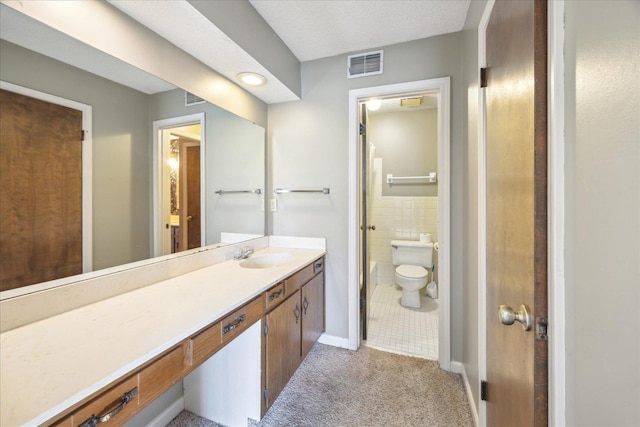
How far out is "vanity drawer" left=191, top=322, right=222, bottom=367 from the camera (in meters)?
0.97

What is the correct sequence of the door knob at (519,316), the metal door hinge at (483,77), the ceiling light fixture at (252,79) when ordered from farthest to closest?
the ceiling light fixture at (252,79), the metal door hinge at (483,77), the door knob at (519,316)

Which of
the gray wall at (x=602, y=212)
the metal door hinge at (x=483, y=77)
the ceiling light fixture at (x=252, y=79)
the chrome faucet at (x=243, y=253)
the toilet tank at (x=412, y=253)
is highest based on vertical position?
the ceiling light fixture at (x=252, y=79)

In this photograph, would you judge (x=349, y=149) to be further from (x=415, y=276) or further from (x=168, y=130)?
(x=415, y=276)

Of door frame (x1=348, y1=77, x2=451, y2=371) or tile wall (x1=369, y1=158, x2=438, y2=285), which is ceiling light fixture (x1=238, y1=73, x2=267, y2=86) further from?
tile wall (x1=369, y1=158, x2=438, y2=285)

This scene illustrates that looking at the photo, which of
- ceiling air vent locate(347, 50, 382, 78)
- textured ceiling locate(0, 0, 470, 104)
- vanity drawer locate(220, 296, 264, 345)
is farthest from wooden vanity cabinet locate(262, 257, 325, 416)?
ceiling air vent locate(347, 50, 382, 78)

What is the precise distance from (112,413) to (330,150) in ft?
6.61

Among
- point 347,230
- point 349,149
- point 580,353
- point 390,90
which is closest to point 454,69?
point 390,90

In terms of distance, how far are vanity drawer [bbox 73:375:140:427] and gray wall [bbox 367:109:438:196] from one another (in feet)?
11.5

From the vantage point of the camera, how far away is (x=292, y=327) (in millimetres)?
1709

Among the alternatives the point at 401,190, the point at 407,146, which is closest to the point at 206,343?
the point at 401,190

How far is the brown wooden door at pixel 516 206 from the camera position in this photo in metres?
0.67

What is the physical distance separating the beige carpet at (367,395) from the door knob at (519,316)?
3.70ft

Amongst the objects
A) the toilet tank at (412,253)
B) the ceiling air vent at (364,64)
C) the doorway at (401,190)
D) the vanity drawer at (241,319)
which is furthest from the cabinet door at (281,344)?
the toilet tank at (412,253)

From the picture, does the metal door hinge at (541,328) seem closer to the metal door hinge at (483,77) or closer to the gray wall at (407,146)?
the metal door hinge at (483,77)
